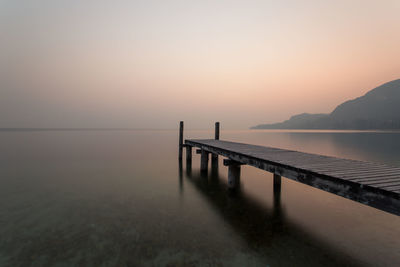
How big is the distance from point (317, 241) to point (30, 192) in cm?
1169

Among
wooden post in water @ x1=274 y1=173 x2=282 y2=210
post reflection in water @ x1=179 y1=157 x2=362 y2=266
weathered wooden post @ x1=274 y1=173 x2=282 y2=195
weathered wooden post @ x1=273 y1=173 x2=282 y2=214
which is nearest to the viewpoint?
post reflection in water @ x1=179 y1=157 x2=362 y2=266

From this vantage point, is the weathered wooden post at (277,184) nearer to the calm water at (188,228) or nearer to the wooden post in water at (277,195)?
the wooden post in water at (277,195)

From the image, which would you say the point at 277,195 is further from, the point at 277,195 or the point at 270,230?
the point at 270,230

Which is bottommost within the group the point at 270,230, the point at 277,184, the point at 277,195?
the point at 277,195

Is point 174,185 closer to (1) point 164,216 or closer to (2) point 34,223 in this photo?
(1) point 164,216

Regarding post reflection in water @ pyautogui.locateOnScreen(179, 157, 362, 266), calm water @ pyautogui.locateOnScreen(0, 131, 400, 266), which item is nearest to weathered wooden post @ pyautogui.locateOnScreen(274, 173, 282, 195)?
post reflection in water @ pyautogui.locateOnScreen(179, 157, 362, 266)

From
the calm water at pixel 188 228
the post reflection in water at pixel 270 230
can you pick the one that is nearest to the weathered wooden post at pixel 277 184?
the post reflection in water at pixel 270 230

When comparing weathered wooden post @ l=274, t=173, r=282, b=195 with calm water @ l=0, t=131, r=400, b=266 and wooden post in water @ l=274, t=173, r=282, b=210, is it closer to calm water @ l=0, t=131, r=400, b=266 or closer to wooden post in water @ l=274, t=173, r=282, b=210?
wooden post in water @ l=274, t=173, r=282, b=210

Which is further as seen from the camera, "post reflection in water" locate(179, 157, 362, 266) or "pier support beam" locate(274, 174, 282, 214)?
"pier support beam" locate(274, 174, 282, 214)

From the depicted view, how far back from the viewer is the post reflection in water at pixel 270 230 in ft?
13.5

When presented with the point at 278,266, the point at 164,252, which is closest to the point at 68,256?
the point at 164,252

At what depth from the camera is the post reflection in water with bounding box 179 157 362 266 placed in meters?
4.12

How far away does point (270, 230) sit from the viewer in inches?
210

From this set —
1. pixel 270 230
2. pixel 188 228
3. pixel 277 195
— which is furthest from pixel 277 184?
pixel 188 228
